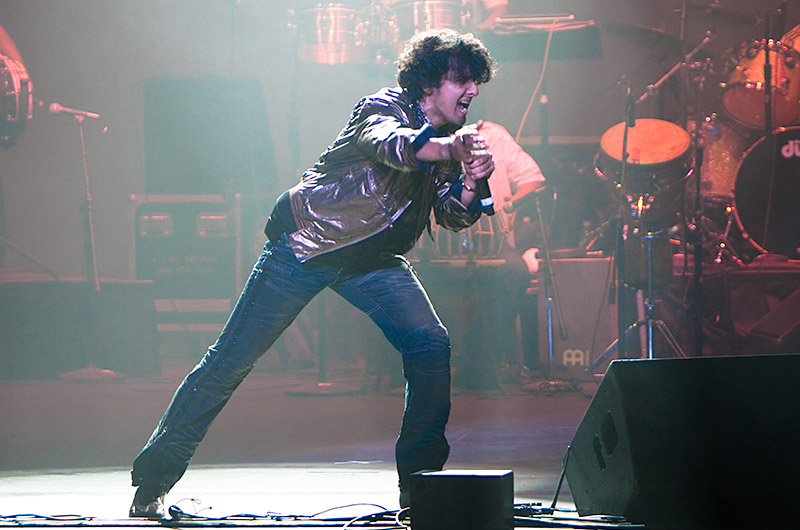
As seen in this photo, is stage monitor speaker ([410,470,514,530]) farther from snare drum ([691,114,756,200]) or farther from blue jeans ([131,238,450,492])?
snare drum ([691,114,756,200])

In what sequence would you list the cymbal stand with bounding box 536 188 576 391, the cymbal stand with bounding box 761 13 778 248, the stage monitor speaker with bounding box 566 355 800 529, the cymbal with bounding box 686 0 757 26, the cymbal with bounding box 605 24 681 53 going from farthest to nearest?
the cymbal with bounding box 605 24 681 53
the cymbal with bounding box 686 0 757 26
the cymbal stand with bounding box 761 13 778 248
the cymbal stand with bounding box 536 188 576 391
the stage monitor speaker with bounding box 566 355 800 529

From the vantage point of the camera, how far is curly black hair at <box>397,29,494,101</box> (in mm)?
2889

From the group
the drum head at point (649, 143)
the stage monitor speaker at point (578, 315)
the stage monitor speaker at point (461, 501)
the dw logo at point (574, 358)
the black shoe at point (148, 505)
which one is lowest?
the dw logo at point (574, 358)

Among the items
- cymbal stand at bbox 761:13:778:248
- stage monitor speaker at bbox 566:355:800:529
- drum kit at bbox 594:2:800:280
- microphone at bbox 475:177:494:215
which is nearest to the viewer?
stage monitor speaker at bbox 566:355:800:529

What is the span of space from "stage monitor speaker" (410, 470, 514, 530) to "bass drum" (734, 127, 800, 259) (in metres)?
5.87

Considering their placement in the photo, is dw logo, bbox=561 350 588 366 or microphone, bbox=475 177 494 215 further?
dw logo, bbox=561 350 588 366

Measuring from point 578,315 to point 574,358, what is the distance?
1.10 feet

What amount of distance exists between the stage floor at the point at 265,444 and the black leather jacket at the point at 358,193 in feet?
2.88

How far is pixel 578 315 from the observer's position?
7488 mm

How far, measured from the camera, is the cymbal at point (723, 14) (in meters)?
8.00

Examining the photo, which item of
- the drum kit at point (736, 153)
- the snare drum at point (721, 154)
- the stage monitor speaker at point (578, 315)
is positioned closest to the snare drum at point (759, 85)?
the drum kit at point (736, 153)

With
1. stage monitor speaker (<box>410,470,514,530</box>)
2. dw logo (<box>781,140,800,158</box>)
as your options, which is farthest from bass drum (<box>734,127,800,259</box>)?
stage monitor speaker (<box>410,470,514,530</box>)

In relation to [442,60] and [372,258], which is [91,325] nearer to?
[372,258]

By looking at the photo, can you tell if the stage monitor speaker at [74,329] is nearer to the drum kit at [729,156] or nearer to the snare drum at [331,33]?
the snare drum at [331,33]
